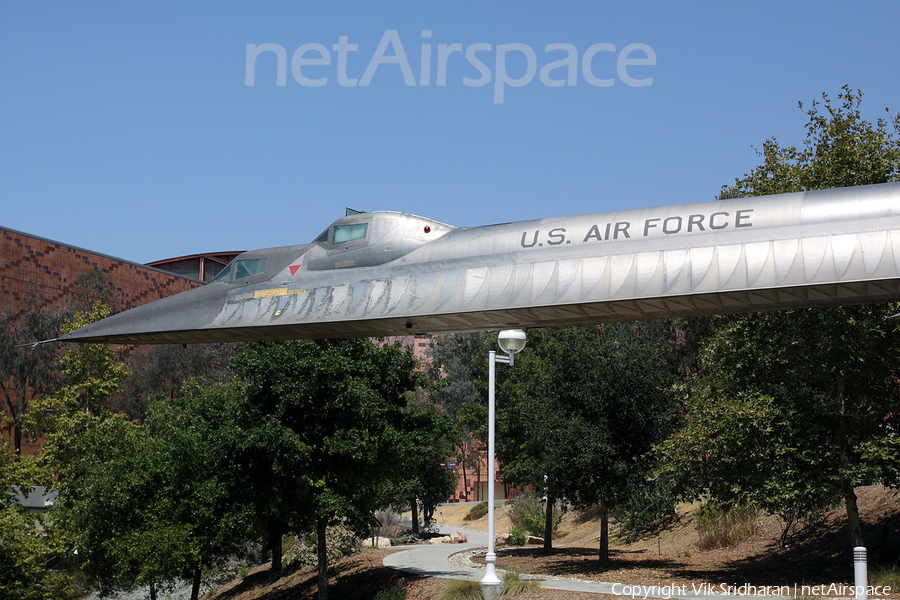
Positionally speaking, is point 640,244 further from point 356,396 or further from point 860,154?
point 356,396

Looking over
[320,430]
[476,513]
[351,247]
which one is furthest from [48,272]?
[351,247]

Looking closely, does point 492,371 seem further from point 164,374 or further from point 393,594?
point 164,374

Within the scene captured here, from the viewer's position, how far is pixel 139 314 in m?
17.1

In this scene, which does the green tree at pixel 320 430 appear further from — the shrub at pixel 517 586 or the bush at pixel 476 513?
the bush at pixel 476 513

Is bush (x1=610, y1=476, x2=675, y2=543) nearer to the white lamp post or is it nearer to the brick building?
the white lamp post

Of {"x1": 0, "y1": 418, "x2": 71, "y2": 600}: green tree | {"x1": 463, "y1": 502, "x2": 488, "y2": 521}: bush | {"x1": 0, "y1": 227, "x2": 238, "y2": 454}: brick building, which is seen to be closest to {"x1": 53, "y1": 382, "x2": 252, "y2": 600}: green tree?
{"x1": 0, "y1": 418, "x2": 71, "y2": 600}: green tree

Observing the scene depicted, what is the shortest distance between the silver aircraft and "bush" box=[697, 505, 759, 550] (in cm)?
1882

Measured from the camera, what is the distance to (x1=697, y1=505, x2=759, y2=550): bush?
28219mm

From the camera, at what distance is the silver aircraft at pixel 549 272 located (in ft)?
35.4

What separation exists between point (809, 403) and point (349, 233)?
1234cm

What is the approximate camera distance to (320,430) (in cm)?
2670

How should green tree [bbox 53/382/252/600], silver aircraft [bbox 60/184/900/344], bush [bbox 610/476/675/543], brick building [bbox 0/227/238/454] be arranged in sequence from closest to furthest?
1. silver aircraft [bbox 60/184/900/344]
2. bush [bbox 610/476/675/543]
3. green tree [bbox 53/382/252/600]
4. brick building [bbox 0/227/238/454]

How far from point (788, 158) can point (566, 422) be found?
35.5 ft

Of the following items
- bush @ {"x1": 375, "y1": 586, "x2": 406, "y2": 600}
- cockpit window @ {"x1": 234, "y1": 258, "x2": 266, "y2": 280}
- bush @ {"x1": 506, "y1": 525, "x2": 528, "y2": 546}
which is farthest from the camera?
Answer: bush @ {"x1": 506, "y1": 525, "x2": 528, "y2": 546}
